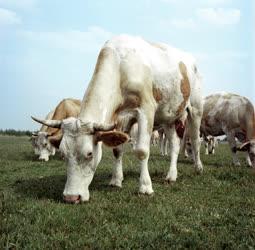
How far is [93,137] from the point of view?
769 cm

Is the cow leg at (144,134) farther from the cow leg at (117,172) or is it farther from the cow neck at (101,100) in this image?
the cow leg at (117,172)

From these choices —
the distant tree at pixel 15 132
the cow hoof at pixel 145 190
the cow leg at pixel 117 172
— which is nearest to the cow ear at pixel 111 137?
the cow hoof at pixel 145 190

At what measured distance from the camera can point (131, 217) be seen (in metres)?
6.31

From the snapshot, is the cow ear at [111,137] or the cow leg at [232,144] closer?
the cow ear at [111,137]

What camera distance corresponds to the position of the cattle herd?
746 cm

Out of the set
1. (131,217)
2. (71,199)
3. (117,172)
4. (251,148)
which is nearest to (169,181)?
(117,172)

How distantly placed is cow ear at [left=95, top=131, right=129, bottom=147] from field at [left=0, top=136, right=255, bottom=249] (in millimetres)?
1028

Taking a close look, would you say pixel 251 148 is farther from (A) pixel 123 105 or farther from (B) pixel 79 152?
(B) pixel 79 152

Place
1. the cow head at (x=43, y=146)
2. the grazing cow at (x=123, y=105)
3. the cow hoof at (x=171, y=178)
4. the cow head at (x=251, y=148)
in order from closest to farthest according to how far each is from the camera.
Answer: the grazing cow at (x=123, y=105) → the cow hoof at (x=171, y=178) → the cow head at (x=251, y=148) → the cow head at (x=43, y=146)

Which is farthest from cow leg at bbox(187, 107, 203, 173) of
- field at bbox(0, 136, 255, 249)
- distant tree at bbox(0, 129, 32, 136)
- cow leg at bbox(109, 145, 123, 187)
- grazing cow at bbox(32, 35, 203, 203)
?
distant tree at bbox(0, 129, 32, 136)

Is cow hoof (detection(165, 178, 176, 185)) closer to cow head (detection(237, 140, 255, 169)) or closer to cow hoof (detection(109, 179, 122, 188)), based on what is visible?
cow hoof (detection(109, 179, 122, 188))

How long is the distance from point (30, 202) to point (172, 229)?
8.90 ft

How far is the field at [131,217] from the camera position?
5.05 m

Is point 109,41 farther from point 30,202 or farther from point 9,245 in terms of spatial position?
point 9,245
